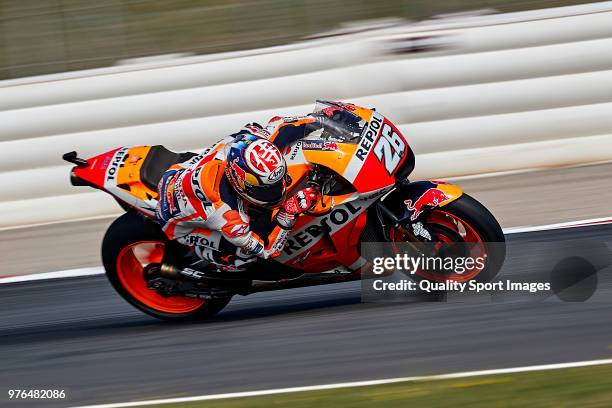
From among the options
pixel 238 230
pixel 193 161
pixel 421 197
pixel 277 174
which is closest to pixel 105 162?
pixel 193 161

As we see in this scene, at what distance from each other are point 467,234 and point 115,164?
100 inches

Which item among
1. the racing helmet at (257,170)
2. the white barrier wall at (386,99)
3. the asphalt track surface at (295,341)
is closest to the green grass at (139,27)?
the white barrier wall at (386,99)

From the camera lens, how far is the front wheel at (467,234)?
19.6ft

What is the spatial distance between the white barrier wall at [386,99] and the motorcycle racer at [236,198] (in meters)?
3.01

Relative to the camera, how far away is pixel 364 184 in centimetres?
596

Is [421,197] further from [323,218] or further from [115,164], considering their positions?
[115,164]

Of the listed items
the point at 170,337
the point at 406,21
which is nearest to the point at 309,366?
the point at 170,337

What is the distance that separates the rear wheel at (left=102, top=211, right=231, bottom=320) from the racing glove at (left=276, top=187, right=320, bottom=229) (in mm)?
1159

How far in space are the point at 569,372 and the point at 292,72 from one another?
16.8ft

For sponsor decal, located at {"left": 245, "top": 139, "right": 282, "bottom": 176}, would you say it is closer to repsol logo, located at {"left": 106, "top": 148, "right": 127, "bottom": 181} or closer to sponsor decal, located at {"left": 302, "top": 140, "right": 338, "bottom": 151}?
sponsor decal, located at {"left": 302, "top": 140, "right": 338, "bottom": 151}

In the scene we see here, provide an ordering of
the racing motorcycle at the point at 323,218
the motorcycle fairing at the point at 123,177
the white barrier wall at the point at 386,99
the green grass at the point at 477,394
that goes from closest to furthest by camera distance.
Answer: the green grass at the point at 477,394 → the racing motorcycle at the point at 323,218 → the motorcycle fairing at the point at 123,177 → the white barrier wall at the point at 386,99

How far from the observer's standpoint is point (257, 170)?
5754 mm

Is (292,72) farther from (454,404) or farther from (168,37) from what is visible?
(454,404)

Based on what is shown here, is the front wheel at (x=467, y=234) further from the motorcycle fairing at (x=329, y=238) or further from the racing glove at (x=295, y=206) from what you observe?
the racing glove at (x=295, y=206)
